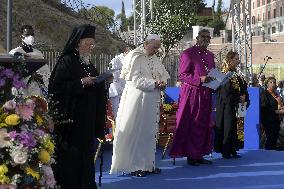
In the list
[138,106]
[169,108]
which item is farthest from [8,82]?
[169,108]

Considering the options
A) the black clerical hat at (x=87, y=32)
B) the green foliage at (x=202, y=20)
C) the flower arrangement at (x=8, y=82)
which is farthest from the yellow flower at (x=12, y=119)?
the green foliage at (x=202, y=20)

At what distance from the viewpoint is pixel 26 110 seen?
14.1ft

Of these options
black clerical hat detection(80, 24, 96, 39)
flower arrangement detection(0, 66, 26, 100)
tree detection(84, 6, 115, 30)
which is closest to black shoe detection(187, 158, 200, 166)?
black clerical hat detection(80, 24, 96, 39)

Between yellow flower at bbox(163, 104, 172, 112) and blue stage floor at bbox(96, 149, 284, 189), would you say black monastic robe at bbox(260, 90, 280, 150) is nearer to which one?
yellow flower at bbox(163, 104, 172, 112)

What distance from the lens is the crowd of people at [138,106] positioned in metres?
5.64

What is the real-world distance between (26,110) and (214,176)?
396 centimetres

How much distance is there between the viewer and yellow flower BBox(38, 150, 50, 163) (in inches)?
171

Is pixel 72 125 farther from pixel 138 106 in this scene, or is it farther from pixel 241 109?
pixel 241 109

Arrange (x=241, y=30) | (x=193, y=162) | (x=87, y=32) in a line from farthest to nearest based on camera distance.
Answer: (x=241, y=30) < (x=193, y=162) < (x=87, y=32)

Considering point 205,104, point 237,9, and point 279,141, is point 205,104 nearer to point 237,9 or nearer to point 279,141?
point 279,141

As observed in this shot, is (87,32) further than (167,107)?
No

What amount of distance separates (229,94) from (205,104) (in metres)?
0.95

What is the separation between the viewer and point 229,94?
932cm

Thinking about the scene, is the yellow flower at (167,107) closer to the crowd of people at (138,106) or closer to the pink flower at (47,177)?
the crowd of people at (138,106)
